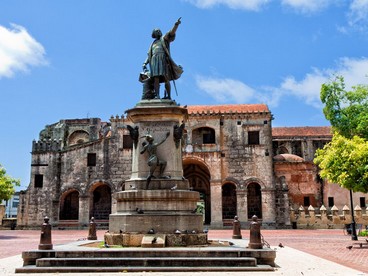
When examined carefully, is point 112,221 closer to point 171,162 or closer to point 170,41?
point 171,162

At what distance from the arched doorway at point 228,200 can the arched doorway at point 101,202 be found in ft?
35.0

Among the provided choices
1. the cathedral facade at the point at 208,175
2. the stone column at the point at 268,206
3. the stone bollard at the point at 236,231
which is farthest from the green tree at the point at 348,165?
the cathedral facade at the point at 208,175

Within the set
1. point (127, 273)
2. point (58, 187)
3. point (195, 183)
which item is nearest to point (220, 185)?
point (195, 183)

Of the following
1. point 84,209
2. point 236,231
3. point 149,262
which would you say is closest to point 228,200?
point 84,209

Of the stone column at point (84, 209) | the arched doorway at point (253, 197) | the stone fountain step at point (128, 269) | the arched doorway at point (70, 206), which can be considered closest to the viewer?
the stone fountain step at point (128, 269)

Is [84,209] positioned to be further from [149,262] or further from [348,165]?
[149,262]

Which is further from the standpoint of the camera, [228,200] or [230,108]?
[230,108]

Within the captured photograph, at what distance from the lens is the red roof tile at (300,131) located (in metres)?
50.2

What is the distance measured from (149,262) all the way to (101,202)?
32.1 meters

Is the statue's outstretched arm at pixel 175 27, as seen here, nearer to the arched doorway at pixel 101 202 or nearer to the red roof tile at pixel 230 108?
the red roof tile at pixel 230 108

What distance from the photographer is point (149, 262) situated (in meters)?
9.60

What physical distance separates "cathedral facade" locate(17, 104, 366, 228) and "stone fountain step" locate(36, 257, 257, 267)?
2652 cm

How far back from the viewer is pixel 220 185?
1467 inches

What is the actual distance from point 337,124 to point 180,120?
26.7 metres
